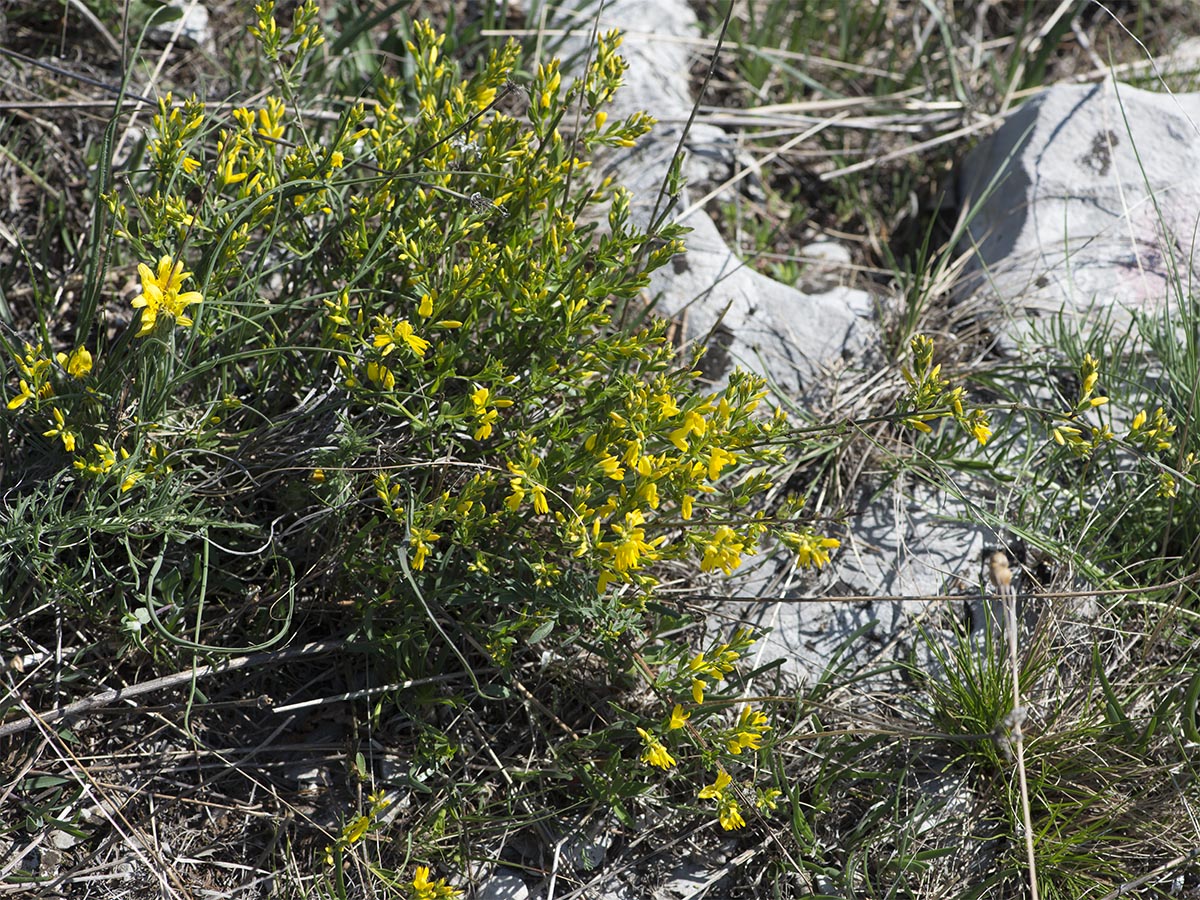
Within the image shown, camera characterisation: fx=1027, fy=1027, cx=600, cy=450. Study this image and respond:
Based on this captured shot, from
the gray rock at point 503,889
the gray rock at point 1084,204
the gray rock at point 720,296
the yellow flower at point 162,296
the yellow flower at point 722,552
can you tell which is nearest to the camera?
the yellow flower at point 162,296

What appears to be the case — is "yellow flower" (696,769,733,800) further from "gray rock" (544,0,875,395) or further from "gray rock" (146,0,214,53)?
"gray rock" (146,0,214,53)

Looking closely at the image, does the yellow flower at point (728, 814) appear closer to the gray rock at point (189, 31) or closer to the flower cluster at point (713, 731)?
the flower cluster at point (713, 731)

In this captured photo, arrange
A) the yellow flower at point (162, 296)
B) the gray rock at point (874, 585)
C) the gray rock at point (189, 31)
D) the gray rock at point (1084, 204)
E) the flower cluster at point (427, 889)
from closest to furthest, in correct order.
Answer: the yellow flower at point (162, 296) < the flower cluster at point (427, 889) < the gray rock at point (874, 585) < the gray rock at point (1084, 204) < the gray rock at point (189, 31)

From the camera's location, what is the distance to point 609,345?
2137mm

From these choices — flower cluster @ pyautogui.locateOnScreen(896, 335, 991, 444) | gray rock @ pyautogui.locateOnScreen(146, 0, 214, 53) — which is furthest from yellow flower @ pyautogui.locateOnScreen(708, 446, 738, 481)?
gray rock @ pyautogui.locateOnScreen(146, 0, 214, 53)

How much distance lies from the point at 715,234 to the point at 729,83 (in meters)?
0.98

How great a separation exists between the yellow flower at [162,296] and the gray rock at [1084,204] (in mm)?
2331

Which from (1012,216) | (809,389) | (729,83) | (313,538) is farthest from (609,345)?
(729,83)

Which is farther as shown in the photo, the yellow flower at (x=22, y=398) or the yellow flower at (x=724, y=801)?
the yellow flower at (x=724, y=801)

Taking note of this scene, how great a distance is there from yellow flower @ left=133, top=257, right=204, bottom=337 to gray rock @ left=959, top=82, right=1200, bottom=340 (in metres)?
2.33

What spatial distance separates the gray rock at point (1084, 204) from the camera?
3.18 meters

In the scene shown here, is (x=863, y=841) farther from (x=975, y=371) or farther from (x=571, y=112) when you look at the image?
(x=571, y=112)

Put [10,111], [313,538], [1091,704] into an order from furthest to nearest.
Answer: [10,111]
[1091,704]
[313,538]

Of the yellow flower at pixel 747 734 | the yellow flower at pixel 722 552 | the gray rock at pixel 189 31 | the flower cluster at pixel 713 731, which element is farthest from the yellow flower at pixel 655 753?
the gray rock at pixel 189 31
